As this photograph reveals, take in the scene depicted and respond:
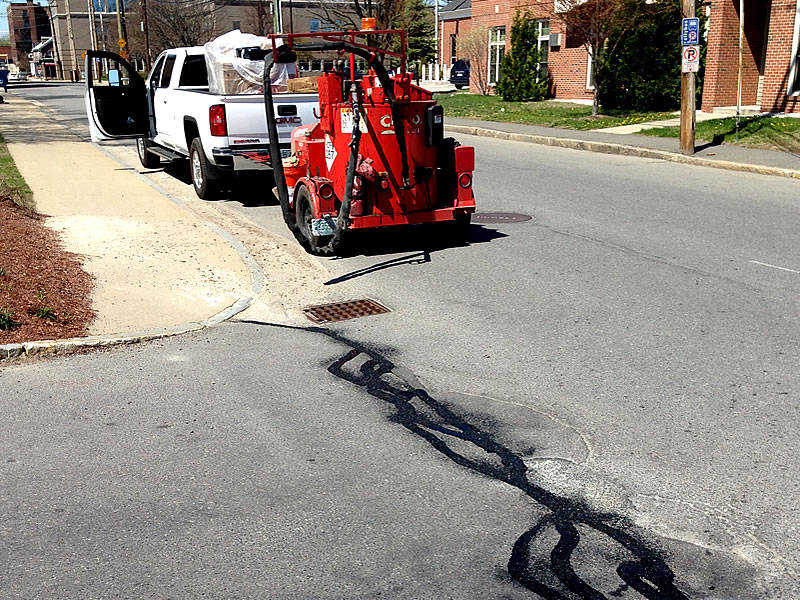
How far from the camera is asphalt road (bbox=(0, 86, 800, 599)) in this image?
375cm

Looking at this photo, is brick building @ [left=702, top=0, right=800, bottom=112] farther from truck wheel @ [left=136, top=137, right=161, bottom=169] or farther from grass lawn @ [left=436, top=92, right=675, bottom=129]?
truck wheel @ [left=136, top=137, right=161, bottom=169]

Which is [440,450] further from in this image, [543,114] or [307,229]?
[543,114]

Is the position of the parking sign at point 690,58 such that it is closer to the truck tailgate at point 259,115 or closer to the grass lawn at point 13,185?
the truck tailgate at point 259,115

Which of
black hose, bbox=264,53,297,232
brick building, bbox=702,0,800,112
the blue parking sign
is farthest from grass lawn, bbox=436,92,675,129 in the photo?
black hose, bbox=264,53,297,232

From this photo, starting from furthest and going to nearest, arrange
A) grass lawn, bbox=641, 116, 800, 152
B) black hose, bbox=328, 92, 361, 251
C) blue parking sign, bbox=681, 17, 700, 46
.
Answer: grass lawn, bbox=641, 116, 800, 152
blue parking sign, bbox=681, 17, 700, 46
black hose, bbox=328, 92, 361, 251

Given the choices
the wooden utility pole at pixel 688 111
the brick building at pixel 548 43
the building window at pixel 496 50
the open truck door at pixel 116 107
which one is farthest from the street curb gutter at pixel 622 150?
the building window at pixel 496 50

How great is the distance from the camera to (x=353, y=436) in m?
5.08

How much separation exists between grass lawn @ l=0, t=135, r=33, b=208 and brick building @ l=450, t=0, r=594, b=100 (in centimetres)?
1570

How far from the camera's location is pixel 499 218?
1151cm

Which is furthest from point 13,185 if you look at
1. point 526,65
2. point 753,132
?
point 526,65

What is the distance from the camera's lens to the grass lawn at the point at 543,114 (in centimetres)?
2423

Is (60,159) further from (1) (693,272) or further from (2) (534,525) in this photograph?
(2) (534,525)

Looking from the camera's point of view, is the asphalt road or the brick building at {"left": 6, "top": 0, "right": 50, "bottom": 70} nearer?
the asphalt road

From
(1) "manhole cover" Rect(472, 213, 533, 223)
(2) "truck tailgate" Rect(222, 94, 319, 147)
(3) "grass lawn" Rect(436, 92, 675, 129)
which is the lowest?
(1) "manhole cover" Rect(472, 213, 533, 223)
